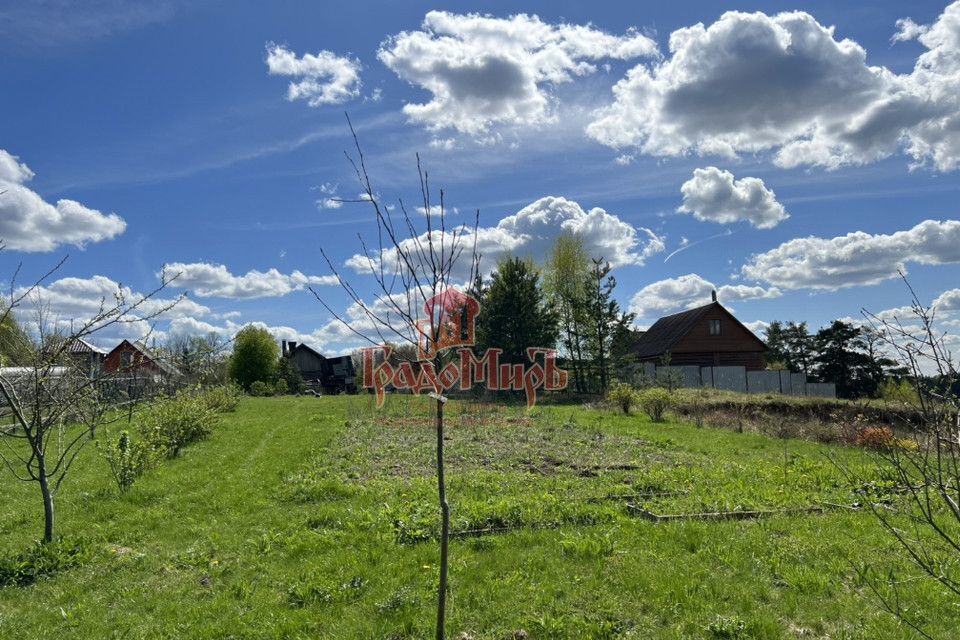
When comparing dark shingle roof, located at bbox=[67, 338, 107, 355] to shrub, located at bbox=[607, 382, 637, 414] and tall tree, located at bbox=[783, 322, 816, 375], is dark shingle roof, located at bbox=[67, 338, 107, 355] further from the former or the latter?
tall tree, located at bbox=[783, 322, 816, 375]

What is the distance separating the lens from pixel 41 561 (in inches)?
232

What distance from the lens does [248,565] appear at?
5.66 m

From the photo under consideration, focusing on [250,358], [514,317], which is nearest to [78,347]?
[514,317]

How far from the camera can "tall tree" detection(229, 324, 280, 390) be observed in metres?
40.0

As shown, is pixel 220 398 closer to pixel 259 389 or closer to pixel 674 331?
pixel 259 389

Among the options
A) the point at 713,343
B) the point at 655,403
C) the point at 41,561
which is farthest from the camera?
the point at 713,343

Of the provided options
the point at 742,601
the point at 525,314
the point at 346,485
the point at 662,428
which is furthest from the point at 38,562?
the point at 525,314

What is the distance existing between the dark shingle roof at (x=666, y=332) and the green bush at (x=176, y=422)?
26.3 metres

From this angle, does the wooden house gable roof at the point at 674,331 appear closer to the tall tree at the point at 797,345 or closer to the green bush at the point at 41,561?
the tall tree at the point at 797,345

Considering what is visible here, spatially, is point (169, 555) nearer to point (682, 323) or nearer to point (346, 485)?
point (346, 485)

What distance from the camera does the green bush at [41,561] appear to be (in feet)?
18.6

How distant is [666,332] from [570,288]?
8039mm

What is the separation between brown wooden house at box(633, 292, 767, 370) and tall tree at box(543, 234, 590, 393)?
226 inches

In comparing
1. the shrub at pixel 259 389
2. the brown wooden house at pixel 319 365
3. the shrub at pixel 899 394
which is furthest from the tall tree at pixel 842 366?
the brown wooden house at pixel 319 365
